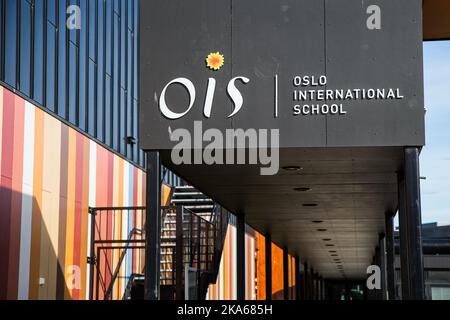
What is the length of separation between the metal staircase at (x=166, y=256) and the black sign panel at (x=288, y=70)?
310 inches

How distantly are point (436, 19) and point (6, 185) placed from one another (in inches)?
361

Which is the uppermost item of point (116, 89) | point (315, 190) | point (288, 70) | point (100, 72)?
point (116, 89)

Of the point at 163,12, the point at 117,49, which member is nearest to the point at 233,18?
the point at 163,12

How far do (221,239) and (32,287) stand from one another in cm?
630

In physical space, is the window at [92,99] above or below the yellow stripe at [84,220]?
above

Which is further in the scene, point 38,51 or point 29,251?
point 38,51

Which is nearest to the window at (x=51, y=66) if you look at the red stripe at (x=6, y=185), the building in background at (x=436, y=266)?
the red stripe at (x=6, y=185)

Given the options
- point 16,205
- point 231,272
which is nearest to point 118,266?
point 16,205

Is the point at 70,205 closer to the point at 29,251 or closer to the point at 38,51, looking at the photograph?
the point at 29,251

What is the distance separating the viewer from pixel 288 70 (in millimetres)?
11203

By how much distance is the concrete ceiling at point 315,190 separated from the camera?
12555 mm

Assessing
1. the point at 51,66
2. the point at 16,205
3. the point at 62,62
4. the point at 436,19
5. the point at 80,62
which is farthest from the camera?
the point at 80,62

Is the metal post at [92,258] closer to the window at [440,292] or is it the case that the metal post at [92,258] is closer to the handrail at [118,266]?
the handrail at [118,266]
